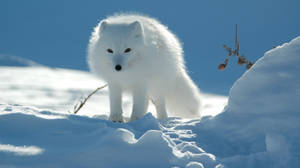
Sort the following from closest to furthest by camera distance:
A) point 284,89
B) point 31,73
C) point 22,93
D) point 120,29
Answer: point 284,89 → point 120,29 → point 22,93 → point 31,73

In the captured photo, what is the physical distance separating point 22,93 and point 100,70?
16.6m

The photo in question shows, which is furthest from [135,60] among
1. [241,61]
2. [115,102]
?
[241,61]

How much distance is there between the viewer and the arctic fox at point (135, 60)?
14.5ft

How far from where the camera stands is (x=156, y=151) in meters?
2.77

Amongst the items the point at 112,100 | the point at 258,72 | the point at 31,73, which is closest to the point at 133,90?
the point at 112,100

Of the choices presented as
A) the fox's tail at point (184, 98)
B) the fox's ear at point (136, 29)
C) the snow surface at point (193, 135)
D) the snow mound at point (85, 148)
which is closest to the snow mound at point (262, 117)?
the snow surface at point (193, 135)

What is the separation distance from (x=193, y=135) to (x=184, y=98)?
7.85 feet

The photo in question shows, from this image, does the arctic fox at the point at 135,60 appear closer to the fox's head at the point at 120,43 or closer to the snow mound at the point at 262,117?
the fox's head at the point at 120,43

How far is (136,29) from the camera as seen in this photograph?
4.54 m

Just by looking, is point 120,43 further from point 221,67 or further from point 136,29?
point 221,67

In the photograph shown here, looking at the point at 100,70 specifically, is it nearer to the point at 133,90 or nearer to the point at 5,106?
the point at 133,90

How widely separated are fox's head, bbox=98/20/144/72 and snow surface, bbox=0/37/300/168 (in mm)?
938

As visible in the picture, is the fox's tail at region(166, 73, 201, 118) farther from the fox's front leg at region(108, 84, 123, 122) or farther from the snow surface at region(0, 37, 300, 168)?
the snow surface at region(0, 37, 300, 168)

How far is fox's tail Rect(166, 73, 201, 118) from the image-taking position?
18.7 feet
